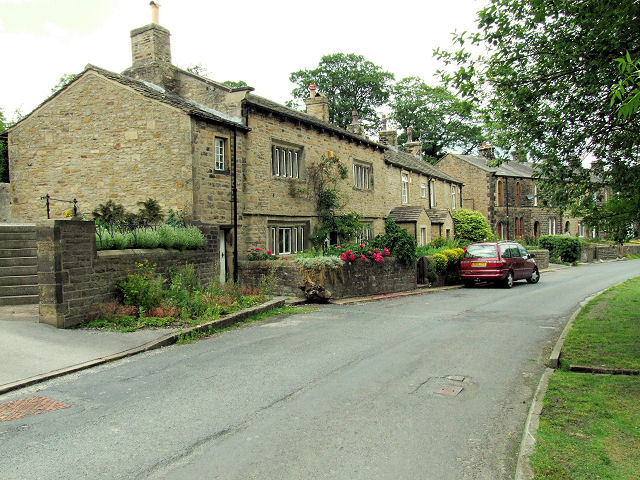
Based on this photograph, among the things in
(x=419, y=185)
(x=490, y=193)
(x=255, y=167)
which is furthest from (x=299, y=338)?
(x=490, y=193)

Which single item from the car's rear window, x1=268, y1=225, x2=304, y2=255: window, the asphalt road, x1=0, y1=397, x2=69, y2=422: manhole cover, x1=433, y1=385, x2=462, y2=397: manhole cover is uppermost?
x1=268, y1=225, x2=304, y2=255: window

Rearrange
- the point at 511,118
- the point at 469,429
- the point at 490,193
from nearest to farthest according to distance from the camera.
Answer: the point at 469,429 → the point at 511,118 → the point at 490,193

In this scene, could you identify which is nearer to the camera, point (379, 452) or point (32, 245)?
point (379, 452)

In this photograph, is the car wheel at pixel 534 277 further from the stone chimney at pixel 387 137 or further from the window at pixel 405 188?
the stone chimney at pixel 387 137

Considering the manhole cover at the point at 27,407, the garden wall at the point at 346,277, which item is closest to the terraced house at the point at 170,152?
the garden wall at the point at 346,277

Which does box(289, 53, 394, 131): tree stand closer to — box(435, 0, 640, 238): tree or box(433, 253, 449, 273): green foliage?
box(433, 253, 449, 273): green foliage

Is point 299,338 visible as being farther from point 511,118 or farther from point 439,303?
point 439,303

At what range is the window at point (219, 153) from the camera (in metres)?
15.9

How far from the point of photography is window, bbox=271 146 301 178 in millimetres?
18656

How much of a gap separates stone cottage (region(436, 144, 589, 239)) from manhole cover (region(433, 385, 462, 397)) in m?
41.8

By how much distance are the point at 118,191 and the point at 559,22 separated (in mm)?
13242

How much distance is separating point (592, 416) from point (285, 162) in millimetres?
15598

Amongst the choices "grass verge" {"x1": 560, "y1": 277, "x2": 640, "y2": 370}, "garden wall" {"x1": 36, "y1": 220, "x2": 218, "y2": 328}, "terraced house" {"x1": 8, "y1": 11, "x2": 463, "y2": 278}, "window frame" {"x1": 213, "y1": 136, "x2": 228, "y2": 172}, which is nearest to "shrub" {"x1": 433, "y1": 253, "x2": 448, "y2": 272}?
"terraced house" {"x1": 8, "y1": 11, "x2": 463, "y2": 278}

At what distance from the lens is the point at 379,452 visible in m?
4.52
